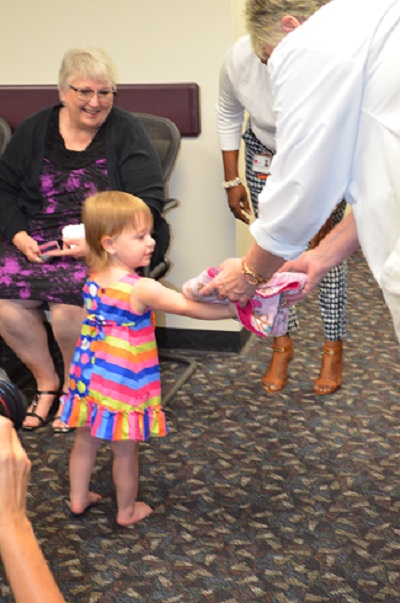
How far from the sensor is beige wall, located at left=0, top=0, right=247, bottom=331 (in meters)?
4.08

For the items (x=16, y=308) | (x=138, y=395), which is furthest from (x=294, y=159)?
(x=16, y=308)

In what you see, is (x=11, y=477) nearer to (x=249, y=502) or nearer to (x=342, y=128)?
(x=342, y=128)

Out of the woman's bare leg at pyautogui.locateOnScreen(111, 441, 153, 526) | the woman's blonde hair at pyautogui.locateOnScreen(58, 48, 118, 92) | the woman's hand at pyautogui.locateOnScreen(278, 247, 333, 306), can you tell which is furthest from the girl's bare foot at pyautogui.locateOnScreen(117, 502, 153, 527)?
the woman's blonde hair at pyautogui.locateOnScreen(58, 48, 118, 92)

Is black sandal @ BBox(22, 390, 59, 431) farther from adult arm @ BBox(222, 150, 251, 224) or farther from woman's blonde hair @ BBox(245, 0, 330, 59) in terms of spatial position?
woman's blonde hair @ BBox(245, 0, 330, 59)

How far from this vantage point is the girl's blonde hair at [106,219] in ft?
9.30

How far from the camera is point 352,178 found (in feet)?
6.45

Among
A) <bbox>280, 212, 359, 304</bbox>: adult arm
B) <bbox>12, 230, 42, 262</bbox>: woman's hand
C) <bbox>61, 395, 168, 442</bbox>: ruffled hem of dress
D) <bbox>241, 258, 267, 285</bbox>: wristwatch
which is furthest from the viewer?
<bbox>12, 230, 42, 262</bbox>: woman's hand

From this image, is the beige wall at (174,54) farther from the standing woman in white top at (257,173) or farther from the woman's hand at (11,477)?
the woman's hand at (11,477)

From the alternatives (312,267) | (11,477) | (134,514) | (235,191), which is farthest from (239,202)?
(11,477)

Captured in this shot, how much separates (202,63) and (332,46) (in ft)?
7.87

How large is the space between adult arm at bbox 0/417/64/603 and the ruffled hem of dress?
4.70ft

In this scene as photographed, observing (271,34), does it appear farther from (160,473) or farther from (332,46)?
(160,473)

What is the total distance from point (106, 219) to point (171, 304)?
0.37m

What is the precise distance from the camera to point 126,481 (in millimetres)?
2938
